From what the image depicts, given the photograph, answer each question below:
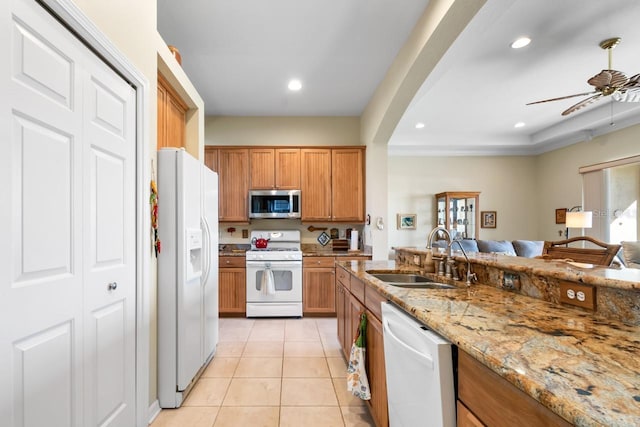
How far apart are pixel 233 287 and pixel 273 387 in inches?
77.6

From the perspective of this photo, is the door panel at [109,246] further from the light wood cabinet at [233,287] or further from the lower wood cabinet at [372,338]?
the light wood cabinet at [233,287]

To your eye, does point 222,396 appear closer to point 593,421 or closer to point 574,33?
point 593,421

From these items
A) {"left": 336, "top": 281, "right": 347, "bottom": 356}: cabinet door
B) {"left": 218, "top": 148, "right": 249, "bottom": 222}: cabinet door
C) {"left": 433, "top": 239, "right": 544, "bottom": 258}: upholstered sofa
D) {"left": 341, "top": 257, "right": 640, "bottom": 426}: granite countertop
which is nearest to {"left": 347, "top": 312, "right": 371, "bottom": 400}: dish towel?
{"left": 341, "top": 257, "right": 640, "bottom": 426}: granite countertop

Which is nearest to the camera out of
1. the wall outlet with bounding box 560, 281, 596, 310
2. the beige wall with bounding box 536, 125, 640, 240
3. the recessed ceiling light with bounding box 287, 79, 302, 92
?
the wall outlet with bounding box 560, 281, 596, 310

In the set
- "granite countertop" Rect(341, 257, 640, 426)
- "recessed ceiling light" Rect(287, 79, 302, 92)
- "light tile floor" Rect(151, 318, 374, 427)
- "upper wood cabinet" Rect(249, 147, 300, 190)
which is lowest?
"light tile floor" Rect(151, 318, 374, 427)

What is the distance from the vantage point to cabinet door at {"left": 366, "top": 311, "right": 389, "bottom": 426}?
1612 mm

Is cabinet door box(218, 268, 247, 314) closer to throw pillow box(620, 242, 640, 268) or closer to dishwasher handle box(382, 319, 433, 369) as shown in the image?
dishwasher handle box(382, 319, 433, 369)

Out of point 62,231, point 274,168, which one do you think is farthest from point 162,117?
point 274,168

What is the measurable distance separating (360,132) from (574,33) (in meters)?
2.63

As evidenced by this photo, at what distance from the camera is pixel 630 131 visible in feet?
15.5

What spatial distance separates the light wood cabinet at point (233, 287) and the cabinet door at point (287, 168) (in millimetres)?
1239

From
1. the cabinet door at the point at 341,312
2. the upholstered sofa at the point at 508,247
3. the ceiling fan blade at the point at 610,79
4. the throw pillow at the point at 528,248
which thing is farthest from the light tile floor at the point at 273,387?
the throw pillow at the point at 528,248

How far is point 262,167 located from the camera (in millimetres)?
4500

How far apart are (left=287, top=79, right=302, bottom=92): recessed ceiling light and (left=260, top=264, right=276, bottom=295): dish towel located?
2.29 metres
